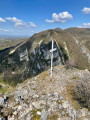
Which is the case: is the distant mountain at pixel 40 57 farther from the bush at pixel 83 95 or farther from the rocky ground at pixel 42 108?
the rocky ground at pixel 42 108

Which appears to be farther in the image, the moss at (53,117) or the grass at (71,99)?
the grass at (71,99)

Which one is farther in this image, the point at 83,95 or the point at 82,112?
the point at 83,95

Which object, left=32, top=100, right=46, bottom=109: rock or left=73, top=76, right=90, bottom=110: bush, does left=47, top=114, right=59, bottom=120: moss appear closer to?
left=32, top=100, right=46, bottom=109: rock

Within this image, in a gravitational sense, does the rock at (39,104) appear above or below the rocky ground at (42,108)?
above

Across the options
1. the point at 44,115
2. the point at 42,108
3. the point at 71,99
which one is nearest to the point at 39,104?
the point at 42,108

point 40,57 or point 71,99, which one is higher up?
point 71,99

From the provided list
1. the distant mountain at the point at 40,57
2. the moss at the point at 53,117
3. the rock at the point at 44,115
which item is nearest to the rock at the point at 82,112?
the moss at the point at 53,117

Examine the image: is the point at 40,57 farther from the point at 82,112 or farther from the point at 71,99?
the point at 82,112

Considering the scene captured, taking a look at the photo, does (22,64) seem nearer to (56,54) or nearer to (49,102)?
(56,54)

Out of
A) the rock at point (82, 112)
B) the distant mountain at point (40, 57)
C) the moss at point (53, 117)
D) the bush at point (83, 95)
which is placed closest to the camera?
the moss at point (53, 117)

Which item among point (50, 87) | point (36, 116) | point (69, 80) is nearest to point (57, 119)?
point (36, 116)

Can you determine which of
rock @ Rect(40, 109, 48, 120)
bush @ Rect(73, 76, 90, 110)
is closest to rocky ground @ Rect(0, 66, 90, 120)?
rock @ Rect(40, 109, 48, 120)

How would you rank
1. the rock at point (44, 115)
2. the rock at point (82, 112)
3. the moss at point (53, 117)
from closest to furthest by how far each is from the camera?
the rock at point (44, 115)
the moss at point (53, 117)
the rock at point (82, 112)
